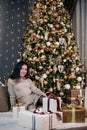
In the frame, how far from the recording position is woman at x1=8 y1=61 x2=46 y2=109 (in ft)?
15.3

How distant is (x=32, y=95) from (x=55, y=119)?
178 cm

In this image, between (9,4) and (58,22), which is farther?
(9,4)

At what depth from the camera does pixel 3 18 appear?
20.5ft

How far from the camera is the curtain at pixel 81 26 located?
6.69m

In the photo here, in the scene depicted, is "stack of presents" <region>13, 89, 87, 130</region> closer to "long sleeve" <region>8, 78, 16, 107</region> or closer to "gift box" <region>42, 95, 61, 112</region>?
"gift box" <region>42, 95, 61, 112</region>

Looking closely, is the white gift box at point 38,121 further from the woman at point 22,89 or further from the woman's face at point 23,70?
the woman's face at point 23,70

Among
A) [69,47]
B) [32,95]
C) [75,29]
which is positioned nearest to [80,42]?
[75,29]

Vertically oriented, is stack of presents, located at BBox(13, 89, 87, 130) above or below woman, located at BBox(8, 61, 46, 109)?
below

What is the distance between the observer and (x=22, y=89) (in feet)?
15.5

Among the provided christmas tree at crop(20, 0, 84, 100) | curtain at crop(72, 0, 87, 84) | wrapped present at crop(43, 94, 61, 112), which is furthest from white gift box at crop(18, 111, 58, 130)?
curtain at crop(72, 0, 87, 84)

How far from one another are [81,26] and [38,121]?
13.9ft

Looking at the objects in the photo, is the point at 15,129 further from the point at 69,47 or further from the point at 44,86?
the point at 69,47

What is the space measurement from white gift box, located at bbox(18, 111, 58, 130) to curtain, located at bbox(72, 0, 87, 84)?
370 centimetres

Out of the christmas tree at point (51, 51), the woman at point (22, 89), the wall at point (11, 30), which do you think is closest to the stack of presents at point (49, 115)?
the woman at point (22, 89)
